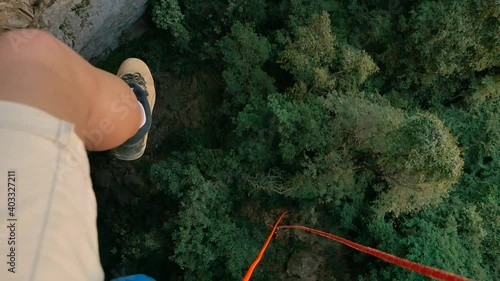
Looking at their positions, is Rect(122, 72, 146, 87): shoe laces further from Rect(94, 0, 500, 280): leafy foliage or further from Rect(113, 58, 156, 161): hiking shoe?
Rect(94, 0, 500, 280): leafy foliage

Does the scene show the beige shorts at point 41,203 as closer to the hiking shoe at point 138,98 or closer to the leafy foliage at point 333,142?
the hiking shoe at point 138,98

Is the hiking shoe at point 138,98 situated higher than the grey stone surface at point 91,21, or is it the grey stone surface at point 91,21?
the hiking shoe at point 138,98

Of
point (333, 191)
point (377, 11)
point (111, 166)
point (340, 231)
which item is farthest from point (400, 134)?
point (111, 166)

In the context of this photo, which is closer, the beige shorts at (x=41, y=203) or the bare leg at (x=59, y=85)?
the beige shorts at (x=41, y=203)

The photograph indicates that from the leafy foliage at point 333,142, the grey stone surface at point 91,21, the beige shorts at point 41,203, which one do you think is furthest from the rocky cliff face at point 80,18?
the beige shorts at point 41,203

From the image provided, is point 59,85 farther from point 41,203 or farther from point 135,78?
point 135,78

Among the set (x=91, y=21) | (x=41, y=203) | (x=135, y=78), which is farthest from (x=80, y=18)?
(x=41, y=203)

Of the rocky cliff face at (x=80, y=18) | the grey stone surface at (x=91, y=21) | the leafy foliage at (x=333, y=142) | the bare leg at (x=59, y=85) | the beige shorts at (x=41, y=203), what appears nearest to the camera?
the beige shorts at (x=41, y=203)
